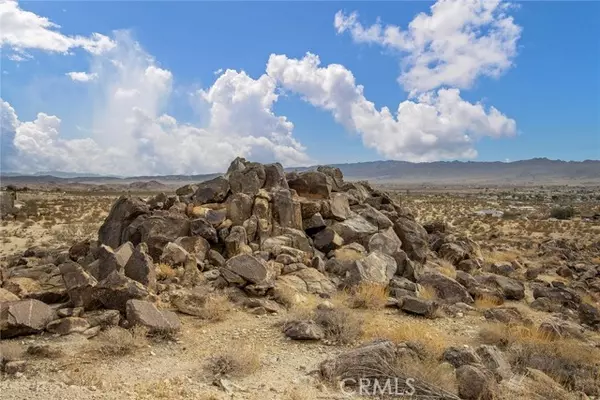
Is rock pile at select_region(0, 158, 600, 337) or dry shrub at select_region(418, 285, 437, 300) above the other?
rock pile at select_region(0, 158, 600, 337)

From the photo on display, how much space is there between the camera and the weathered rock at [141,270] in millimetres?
11594

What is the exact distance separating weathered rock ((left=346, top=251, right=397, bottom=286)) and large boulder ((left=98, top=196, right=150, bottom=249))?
28.1 feet

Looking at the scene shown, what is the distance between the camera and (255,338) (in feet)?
32.1

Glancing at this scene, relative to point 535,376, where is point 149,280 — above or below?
above

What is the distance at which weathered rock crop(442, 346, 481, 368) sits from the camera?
827cm

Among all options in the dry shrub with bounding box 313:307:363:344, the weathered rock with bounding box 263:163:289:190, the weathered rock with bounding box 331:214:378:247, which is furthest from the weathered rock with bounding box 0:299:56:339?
the weathered rock with bounding box 263:163:289:190

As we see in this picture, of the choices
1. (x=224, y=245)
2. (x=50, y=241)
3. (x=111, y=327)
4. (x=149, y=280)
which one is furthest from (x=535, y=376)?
(x=50, y=241)

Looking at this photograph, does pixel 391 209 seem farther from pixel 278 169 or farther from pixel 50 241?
pixel 50 241

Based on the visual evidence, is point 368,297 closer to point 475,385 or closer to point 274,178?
point 475,385

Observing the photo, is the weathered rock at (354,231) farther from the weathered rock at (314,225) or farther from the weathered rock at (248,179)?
the weathered rock at (248,179)

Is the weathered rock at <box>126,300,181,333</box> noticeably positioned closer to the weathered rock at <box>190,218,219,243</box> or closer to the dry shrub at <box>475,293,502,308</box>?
the weathered rock at <box>190,218,219,243</box>

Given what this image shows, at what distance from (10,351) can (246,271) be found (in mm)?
5813

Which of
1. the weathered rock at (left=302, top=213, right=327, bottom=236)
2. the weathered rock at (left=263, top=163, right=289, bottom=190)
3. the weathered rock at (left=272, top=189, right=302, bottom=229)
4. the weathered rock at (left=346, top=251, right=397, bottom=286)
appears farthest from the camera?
the weathered rock at (left=263, top=163, right=289, bottom=190)

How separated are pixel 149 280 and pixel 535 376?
8.85 m
